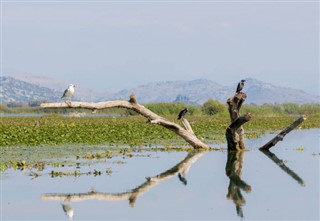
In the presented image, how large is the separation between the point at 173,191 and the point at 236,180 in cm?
233

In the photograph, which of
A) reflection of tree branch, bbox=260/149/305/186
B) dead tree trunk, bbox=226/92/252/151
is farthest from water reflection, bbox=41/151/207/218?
dead tree trunk, bbox=226/92/252/151

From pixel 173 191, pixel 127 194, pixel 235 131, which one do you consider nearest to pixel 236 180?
pixel 173 191

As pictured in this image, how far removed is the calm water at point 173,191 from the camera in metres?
13.5

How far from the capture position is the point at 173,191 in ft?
52.0

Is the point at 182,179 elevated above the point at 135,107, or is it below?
below

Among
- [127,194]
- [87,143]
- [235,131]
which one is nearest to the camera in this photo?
Result: [127,194]

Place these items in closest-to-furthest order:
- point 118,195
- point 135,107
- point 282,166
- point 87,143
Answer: point 118,195 < point 282,166 < point 135,107 < point 87,143

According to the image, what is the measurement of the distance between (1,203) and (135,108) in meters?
9.72

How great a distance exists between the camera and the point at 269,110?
223 feet

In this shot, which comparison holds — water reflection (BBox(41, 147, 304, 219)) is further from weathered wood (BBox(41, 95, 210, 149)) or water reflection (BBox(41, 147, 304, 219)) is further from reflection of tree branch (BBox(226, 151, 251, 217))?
weathered wood (BBox(41, 95, 210, 149))

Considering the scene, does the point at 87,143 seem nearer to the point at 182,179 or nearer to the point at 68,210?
the point at 182,179

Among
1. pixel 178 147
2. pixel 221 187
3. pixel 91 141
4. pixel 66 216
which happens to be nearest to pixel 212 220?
pixel 66 216

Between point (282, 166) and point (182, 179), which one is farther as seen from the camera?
point (282, 166)

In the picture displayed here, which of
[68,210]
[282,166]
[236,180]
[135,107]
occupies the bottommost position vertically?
[68,210]
